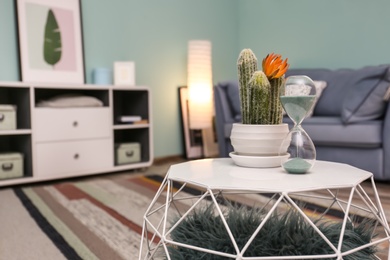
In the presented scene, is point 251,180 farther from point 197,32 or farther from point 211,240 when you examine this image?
point 197,32

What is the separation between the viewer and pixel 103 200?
1886 millimetres

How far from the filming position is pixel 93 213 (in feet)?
5.42

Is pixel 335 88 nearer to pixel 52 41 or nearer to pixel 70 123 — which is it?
pixel 70 123

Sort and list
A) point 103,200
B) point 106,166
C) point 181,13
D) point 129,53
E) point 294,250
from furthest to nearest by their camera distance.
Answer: point 181,13 → point 129,53 → point 106,166 → point 103,200 → point 294,250

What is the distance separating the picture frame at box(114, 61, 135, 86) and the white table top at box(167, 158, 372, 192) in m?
1.94

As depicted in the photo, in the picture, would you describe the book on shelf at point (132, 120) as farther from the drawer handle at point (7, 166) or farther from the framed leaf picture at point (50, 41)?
the drawer handle at point (7, 166)

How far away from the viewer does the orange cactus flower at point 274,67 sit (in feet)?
2.97

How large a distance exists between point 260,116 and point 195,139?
2483mm

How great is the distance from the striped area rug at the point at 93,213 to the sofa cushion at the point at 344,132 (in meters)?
1.05

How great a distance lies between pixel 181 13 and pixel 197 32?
0.23 metres

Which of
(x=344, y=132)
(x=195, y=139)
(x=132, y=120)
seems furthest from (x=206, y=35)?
(x=344, y=132)

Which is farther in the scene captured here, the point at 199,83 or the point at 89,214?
the point at 199,83

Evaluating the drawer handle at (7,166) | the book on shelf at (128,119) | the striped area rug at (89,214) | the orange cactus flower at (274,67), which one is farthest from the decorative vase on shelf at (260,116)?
the book on shelf at (128,119)

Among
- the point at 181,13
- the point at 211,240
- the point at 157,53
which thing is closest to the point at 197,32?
the point at 181,13
